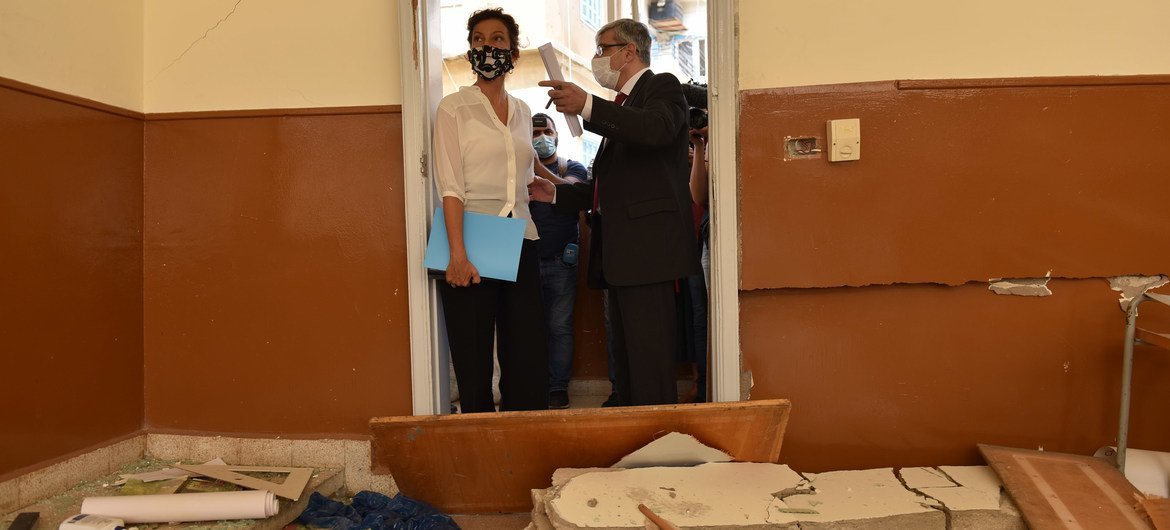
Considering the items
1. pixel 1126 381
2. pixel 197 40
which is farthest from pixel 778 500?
pixel 197 40

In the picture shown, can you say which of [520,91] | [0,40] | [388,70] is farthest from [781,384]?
[520,91]

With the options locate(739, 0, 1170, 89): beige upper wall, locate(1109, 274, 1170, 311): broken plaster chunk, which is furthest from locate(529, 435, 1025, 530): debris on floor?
locate(739, 0, 1170, 89): beige upper wall

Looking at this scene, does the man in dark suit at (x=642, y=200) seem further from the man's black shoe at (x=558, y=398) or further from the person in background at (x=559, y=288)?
the man's black shoe at (x=558, y=398)

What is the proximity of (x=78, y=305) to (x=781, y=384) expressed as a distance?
2530 millimetres

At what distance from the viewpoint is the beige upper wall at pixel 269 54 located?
2.94 m

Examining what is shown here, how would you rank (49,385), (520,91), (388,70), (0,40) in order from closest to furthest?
(0,40) < (49,385) < (388,70) < (520,91)

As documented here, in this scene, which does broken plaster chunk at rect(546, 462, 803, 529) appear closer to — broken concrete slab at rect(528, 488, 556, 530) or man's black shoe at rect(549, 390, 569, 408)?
broken concrete slab at rect(528, 488, 556, 530)

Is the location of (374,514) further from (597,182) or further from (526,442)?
(597,182)

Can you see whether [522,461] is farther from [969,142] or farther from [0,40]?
[0,40]

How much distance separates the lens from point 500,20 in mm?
2779

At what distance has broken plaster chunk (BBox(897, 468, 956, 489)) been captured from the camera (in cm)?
258

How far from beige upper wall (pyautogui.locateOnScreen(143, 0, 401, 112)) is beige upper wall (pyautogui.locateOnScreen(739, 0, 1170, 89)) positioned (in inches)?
53.7

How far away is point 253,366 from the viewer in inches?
119

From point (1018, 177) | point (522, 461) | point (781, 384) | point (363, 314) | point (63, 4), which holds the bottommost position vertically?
point (522, 461)
